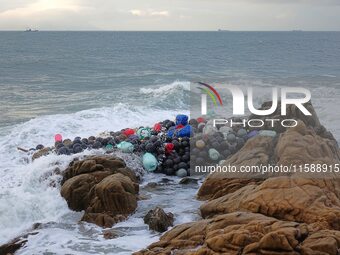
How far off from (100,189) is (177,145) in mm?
4667

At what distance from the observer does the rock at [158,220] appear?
10.2 m

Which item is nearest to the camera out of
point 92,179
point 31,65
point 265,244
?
point 265,244

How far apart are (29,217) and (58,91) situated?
24461 mm

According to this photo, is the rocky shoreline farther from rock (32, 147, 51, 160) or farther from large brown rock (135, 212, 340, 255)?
rock (32, 147, 51, 160)

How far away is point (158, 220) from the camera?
1028cm

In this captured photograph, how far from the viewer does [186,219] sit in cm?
1093

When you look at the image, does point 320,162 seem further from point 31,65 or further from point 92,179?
point 31,65

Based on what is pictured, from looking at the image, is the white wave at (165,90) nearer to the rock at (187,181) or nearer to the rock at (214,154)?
the rock at (214,154)

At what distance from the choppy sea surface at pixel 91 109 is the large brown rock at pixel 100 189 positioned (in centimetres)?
27

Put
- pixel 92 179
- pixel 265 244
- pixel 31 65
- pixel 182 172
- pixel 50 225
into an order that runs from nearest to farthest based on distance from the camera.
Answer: pixel 265 244, pixel 50 225, pixel 92 179, pixel 182 172, pixel 31 65

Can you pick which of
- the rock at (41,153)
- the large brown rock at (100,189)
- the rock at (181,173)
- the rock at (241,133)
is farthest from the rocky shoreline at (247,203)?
the rock at (41,153)

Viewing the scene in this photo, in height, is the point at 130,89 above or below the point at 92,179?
above

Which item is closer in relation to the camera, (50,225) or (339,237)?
(339,237)

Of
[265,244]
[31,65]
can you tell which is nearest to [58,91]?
[31,65]
